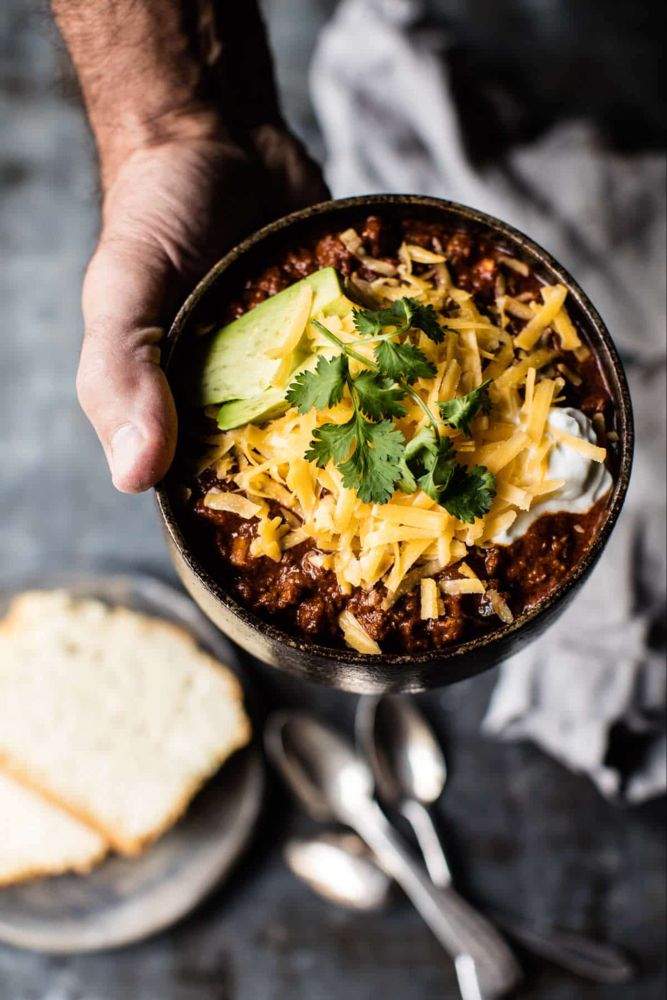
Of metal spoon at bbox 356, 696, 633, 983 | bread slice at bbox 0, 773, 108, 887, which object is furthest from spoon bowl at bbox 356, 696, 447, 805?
bread slice at bbox 0, 773, 108, 887

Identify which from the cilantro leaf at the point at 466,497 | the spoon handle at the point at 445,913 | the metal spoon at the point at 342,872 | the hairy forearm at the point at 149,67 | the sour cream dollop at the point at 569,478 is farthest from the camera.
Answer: the metal spoon at the point at 342,872

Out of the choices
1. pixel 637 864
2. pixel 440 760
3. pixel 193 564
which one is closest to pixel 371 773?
pixel 440 760

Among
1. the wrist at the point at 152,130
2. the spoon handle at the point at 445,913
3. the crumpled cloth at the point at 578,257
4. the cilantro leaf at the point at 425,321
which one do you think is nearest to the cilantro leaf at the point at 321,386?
the cilantro leaf at the point at 425,321

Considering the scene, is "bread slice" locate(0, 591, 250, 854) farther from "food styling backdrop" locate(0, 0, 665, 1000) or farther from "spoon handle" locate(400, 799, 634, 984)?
"spoon handle" locate(400, 799, 634, 984)

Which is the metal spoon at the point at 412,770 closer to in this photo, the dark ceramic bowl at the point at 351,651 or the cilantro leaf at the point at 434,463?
the dark ceramic bowl at the point at 351,651

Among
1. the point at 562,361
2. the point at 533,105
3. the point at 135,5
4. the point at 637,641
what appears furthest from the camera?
the point at 533,105

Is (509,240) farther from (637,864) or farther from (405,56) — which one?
(637,864)

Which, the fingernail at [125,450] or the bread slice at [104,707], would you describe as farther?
the bread slice at [104,707]
